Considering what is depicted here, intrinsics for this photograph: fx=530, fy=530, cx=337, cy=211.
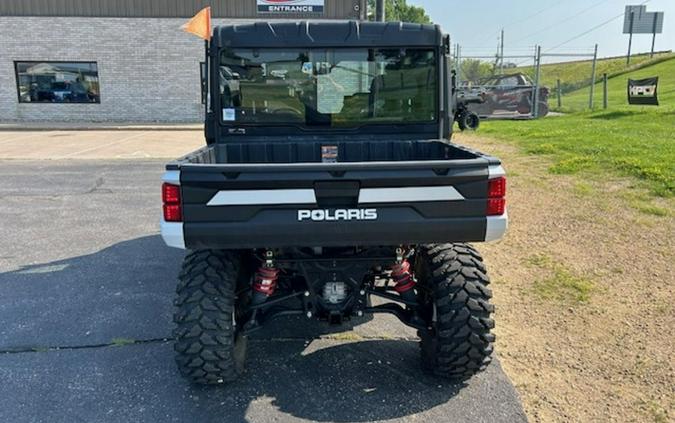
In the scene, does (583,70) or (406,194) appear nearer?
(406,194)

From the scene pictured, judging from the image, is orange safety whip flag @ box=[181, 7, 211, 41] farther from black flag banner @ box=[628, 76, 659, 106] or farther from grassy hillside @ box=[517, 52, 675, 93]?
grassy hillside @ box=[517, 52, 675, 93]

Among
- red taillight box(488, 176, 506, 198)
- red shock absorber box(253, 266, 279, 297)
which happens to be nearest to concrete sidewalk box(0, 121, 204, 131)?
red shock absorber box(253, 266, 279, 297)

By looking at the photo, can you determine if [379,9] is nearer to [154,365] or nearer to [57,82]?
[154,365]

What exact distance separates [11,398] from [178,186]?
1.74 meters

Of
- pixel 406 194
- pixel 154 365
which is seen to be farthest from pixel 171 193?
pixel 154 365

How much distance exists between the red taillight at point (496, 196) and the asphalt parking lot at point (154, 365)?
116 centimetres

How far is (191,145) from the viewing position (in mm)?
14961

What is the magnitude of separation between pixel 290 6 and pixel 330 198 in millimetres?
18325

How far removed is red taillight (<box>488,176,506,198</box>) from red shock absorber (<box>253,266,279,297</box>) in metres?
1.37

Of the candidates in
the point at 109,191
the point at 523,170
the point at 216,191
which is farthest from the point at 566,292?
the point at 109,191

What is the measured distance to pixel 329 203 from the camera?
283 cm

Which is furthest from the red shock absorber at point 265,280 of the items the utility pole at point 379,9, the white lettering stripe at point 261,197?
the utility pole at point 379,9

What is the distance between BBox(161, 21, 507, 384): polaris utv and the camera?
9.12ft

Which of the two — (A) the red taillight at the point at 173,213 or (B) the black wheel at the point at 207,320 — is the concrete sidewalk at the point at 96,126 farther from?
(A) the red taillight at the point at 173,213
